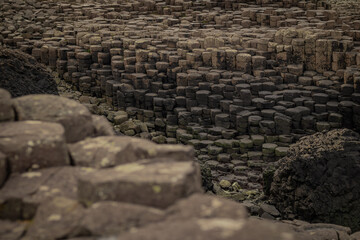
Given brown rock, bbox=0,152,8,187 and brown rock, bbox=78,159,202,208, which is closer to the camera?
brown rock, bbox=78,159,202,208

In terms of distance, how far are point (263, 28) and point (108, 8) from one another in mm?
6273

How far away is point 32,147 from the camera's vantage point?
2.97m

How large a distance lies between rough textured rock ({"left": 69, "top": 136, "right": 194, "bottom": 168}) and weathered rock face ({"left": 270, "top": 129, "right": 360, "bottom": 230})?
17.9 ft

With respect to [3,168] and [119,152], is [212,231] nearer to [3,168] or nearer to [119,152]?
[119,152]

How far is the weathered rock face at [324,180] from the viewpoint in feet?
25.6

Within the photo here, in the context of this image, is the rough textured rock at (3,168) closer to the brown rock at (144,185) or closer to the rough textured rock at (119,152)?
the rough textured rock at (119,152)

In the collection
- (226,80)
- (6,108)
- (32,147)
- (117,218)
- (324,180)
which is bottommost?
(324,180)

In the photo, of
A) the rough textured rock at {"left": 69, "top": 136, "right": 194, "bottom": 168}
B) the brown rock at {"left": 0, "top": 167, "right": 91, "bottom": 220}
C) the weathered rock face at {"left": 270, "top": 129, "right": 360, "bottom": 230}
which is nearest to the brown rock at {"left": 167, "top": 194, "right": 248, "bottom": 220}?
the rough textured rock at {"left": 69, "top": 136, "right": 194, "bottom": 168}

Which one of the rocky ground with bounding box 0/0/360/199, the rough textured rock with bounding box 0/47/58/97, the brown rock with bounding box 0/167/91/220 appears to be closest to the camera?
Result: the brown rock with bounding box 0/167/91/220

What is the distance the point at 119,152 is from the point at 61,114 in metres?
0.56

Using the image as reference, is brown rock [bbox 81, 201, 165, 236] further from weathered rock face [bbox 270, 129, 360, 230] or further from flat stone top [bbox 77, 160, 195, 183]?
weathered rock face [bbox 270, 129, 360, 230]

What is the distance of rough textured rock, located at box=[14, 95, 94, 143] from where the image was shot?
3322mm

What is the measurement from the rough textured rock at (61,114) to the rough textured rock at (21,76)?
10.6 ft

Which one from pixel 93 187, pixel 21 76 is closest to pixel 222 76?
pixel 21 76
